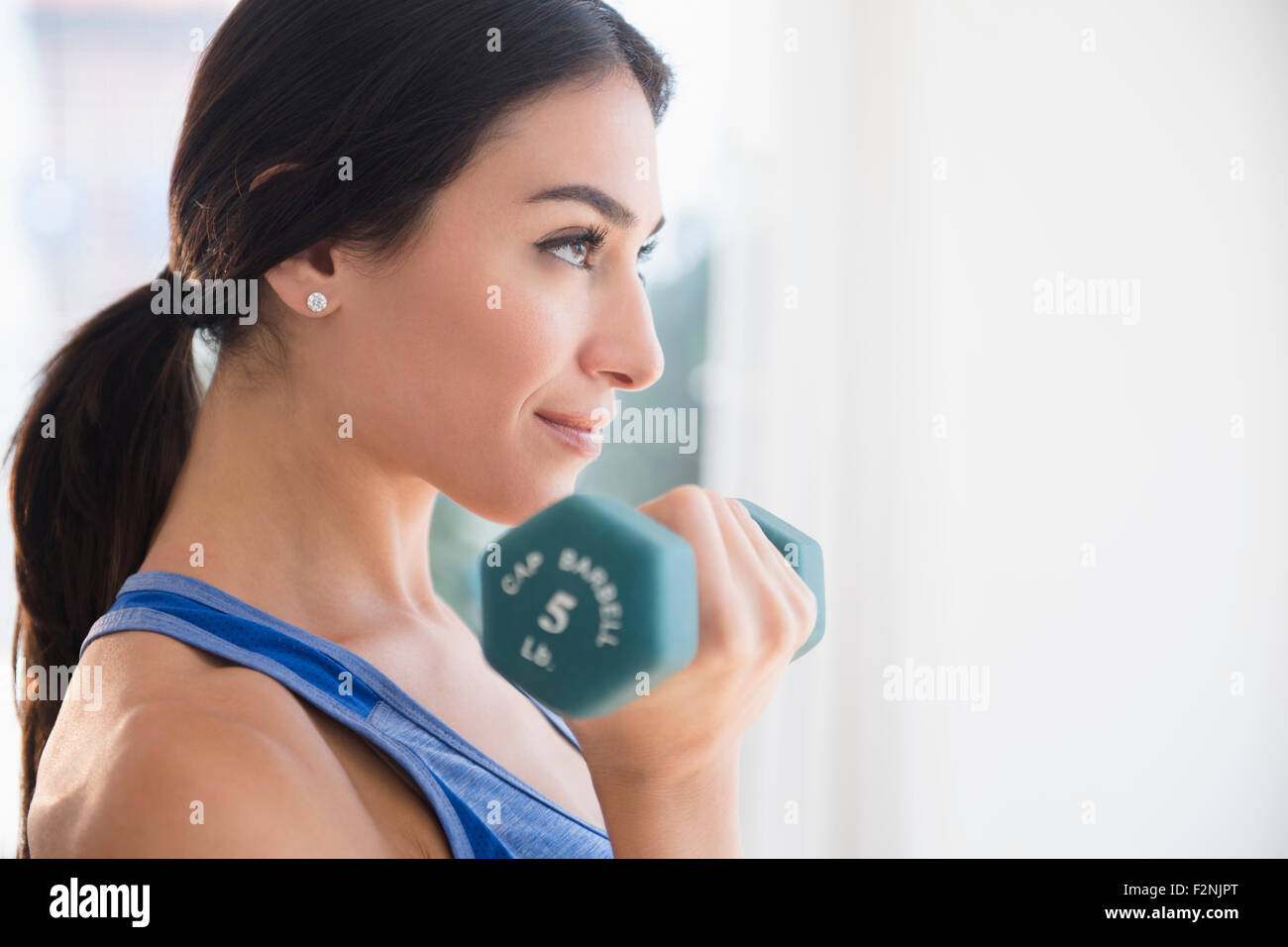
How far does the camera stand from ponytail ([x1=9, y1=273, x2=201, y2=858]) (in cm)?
81

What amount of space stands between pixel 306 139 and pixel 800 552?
435 mm

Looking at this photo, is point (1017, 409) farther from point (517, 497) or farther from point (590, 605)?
point (590, 605)

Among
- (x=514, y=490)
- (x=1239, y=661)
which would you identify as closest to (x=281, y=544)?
(x=514, y=490)

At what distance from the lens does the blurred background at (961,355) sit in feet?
5.34

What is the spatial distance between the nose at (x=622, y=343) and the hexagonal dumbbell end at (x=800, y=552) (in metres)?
0.12

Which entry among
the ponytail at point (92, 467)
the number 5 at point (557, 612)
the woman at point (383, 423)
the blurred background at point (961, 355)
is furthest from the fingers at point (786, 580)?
the blurred background at point (961, 355)

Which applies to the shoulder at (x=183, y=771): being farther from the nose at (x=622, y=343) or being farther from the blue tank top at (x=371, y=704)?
the nose at (x=622, y=343)

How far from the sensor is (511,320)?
2.31ft

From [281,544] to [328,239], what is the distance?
0.21 meters

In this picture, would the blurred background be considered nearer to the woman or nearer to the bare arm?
the woman

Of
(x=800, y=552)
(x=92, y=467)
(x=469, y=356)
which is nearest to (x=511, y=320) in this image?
(x=469, y=356)

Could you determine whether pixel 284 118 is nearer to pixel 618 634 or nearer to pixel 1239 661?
pixel 618 634

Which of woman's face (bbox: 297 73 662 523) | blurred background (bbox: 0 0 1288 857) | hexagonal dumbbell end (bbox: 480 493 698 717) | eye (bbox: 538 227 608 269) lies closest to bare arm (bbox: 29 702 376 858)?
hexagonal dumbbell end (bbox: 480 493 698 717)

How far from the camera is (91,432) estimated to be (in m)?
0.82
